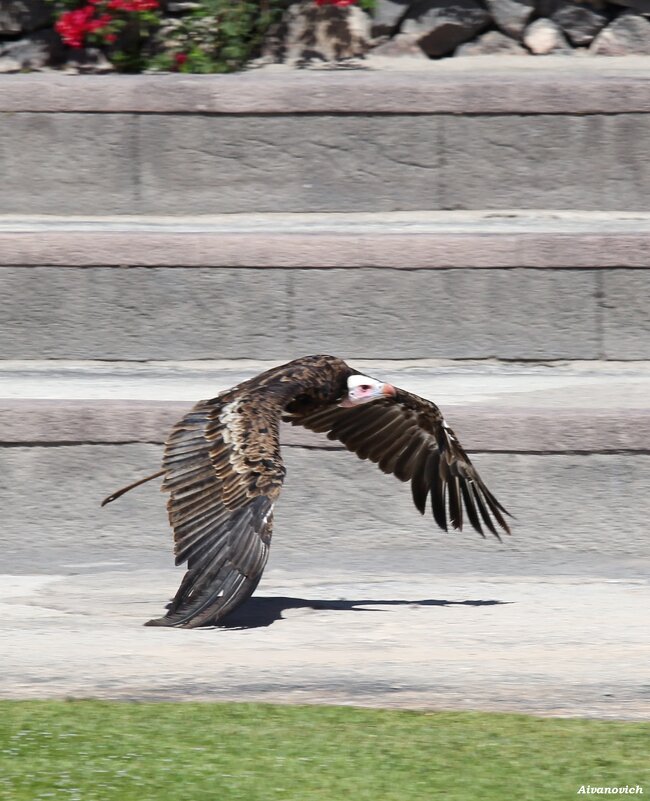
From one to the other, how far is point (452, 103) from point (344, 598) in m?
4.49

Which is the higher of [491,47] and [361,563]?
[491,47]

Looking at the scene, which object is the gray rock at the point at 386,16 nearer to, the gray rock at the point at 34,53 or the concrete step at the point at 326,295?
the gray rock at the point at 34,53

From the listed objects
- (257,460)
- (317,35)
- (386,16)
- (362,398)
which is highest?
(386,16)

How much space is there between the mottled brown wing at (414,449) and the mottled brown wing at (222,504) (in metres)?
1.06

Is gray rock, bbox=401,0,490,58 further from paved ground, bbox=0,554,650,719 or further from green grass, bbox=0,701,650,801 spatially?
green grass, bbox=0,701,650,801

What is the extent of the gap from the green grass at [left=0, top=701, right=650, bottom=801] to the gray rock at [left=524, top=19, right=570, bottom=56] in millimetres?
8097

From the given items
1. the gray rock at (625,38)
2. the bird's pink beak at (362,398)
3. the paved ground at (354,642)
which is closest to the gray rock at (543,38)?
the gray rock at (625,38)

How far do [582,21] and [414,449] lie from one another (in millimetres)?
6060

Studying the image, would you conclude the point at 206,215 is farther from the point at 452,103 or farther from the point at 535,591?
the point at 535,591

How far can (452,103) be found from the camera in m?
10.7

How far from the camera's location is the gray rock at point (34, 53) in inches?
486

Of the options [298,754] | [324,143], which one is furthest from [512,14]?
[298,754]

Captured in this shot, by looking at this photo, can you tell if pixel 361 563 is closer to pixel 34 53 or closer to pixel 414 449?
pixel 414 449

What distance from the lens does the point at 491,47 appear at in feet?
40.5
